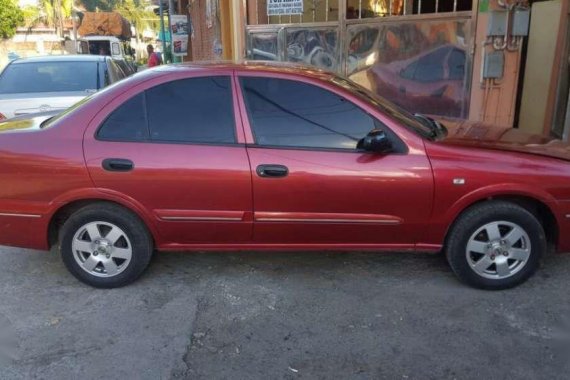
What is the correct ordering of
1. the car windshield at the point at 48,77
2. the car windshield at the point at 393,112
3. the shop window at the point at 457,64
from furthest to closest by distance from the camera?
the shop window at the point at 457,64 → the car windshield at the point at 48,77 → the car windshield at the point at 393,112

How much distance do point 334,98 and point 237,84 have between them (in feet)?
2.29

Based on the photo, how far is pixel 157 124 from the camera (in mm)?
3777

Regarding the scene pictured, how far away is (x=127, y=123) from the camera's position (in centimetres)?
378

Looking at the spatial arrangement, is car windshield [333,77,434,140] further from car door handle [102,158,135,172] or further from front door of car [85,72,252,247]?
car door handle [102,158,135,172]

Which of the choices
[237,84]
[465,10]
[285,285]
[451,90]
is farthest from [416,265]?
[465,10]

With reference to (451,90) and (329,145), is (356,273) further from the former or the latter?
(451,90)

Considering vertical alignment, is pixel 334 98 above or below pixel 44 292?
above

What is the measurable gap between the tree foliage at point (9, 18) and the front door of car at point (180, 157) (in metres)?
28.4

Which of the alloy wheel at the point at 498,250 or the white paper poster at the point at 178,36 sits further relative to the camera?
the white paper poster at the point at 178,36

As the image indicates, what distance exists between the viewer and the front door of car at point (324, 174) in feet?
12.0

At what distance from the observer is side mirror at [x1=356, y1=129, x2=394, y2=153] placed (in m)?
3.60

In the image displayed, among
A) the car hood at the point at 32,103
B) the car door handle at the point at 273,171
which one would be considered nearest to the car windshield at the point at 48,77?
the car hood at the point at 32,103

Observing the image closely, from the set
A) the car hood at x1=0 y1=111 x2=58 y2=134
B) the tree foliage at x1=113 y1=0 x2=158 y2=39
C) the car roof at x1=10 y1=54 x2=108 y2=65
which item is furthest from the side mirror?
the tree foliage at x1=113 y1=0 x2=158 y2=39

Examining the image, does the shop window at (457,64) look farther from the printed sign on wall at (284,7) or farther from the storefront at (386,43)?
the printed sign on wall at (284,7)
